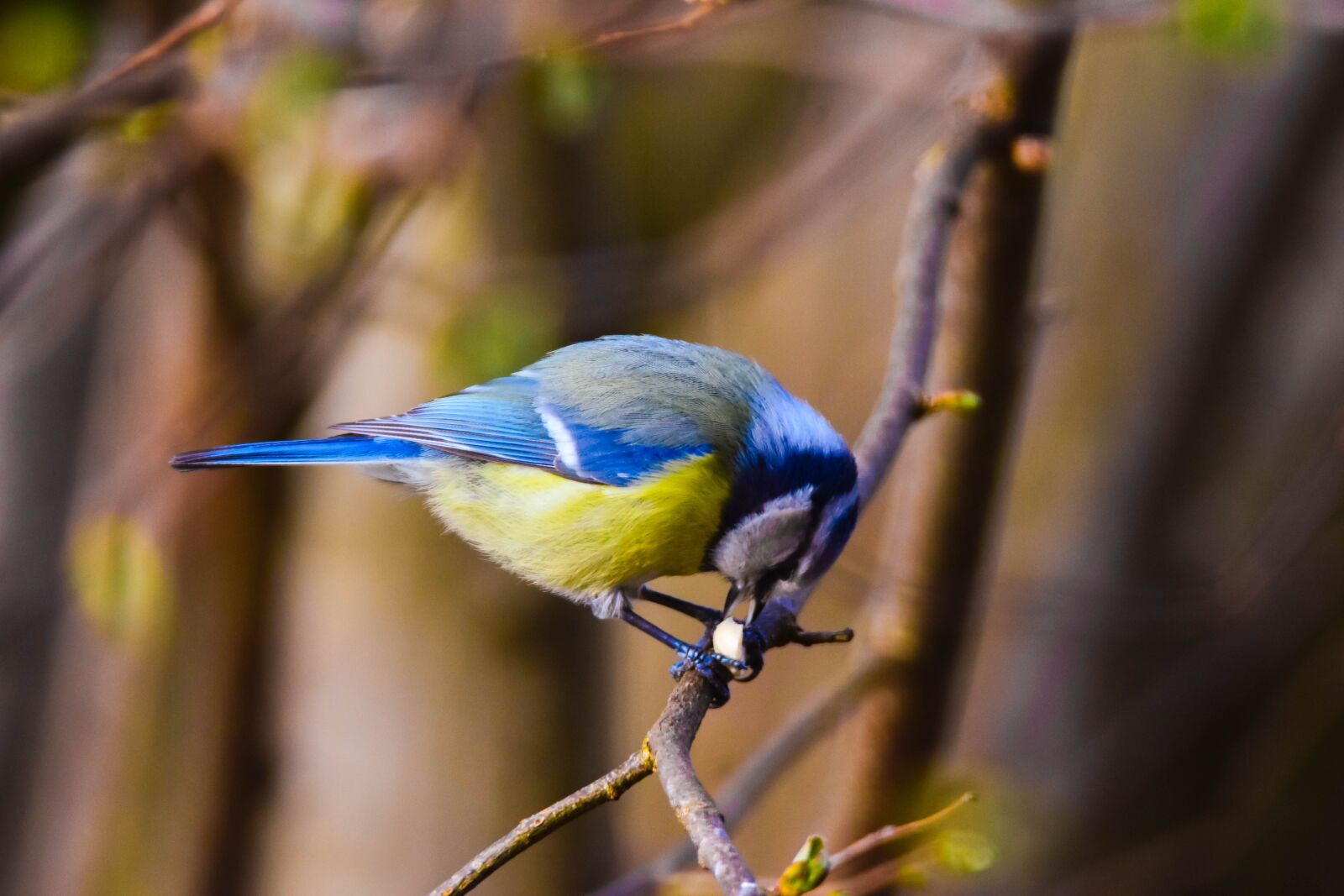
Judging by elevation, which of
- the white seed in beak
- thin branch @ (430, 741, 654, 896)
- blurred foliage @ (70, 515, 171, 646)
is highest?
blurred foliage @ (70, 515, 171, 646)

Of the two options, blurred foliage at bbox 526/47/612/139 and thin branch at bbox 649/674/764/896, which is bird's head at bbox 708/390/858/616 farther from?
blurred foliage at bbox 526/47/612/139

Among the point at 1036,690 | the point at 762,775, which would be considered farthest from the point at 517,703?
the point at 1036,690

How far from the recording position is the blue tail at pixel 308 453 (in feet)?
4.58

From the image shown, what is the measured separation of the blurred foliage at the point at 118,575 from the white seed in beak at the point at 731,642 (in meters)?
0.87

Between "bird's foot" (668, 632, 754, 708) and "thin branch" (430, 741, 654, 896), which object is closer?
"thin branch" (430, 741, 654, 896)

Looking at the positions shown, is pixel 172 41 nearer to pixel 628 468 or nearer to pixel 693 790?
pixel 628 468

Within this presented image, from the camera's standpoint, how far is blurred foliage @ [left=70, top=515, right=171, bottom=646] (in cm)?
164

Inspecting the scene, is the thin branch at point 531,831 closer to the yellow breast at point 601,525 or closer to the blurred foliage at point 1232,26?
the yellow breast at point 601,525

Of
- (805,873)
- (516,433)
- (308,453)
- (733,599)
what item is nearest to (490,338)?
(516,433)

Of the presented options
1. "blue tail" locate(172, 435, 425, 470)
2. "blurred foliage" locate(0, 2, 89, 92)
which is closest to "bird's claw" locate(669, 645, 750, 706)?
"blue tail" locate(172, 435, 425, 470)

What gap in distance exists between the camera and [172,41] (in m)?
1.44

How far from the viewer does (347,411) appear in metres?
2.37

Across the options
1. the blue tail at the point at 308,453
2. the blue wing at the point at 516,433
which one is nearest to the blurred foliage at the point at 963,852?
the blue wing at the point at 516,433

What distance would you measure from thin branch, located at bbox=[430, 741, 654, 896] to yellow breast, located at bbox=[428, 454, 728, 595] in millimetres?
572
